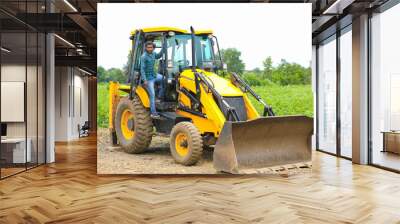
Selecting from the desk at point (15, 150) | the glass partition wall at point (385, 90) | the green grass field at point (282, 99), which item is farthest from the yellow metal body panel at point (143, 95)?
the glass partition wall at point (385, 90)

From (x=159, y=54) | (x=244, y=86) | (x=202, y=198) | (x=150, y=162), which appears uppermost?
(x=159, y=54)

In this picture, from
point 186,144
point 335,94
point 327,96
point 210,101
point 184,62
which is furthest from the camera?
point 327,96

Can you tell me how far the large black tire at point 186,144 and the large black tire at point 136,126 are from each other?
433 millimetres

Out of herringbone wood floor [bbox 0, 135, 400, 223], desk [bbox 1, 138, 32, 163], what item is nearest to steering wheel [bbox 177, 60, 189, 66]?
herringbone wood floor [bbox 0, 135, 400, 223]

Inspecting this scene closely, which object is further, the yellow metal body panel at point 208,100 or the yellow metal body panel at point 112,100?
the yellow metal body panel at point 112,100

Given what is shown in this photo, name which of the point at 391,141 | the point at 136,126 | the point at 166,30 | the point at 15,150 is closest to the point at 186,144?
the point at 136,126

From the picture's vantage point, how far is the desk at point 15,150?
6.49 m

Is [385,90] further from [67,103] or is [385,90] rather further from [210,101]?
→ [67,103]

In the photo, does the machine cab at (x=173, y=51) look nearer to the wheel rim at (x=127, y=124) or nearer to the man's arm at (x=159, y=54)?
the man's arm at (x=159, y=54)

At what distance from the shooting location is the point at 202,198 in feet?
16.7

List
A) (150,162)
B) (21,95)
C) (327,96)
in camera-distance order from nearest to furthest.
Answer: (150,162) < (21,95) < (327,96)

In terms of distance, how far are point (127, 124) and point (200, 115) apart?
1.23m

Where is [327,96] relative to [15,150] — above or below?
Result: above

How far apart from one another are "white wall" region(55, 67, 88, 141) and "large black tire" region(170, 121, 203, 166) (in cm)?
922
